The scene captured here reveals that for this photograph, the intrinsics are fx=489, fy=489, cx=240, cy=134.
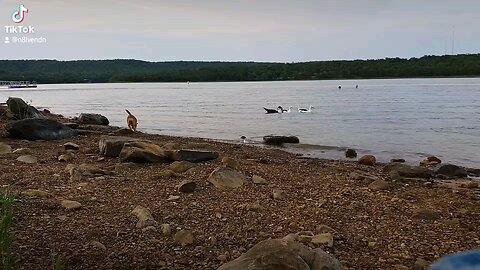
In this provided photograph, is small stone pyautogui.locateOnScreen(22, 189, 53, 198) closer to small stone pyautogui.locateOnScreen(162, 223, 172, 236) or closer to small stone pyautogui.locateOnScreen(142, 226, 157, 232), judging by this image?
small stone pyautogui.locateOnScreen(142, 226, 157, 232)

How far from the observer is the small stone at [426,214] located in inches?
238

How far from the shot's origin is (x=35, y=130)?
1191 cm

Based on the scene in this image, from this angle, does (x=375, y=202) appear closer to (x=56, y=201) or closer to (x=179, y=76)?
(x=56, y=201)

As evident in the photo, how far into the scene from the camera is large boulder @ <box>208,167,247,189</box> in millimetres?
7262

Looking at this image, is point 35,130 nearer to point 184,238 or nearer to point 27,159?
point 27,159

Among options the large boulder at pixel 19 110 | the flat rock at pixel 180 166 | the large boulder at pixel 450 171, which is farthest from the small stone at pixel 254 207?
the large boulder at pixel 19 110

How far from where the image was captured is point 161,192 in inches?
269

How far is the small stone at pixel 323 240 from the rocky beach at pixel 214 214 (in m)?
0.01

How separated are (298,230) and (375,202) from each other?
1798 mm

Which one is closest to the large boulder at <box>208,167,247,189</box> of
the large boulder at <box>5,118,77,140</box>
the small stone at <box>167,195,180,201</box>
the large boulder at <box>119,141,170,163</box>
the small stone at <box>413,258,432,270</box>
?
the small stone at <box>167,195,180,201</box>

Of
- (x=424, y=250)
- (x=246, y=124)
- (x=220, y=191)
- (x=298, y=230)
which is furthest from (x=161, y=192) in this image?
(x=246, y=124)

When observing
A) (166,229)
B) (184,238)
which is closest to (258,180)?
(166,229)

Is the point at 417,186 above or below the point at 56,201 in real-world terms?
below

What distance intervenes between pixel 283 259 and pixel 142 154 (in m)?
5.59
